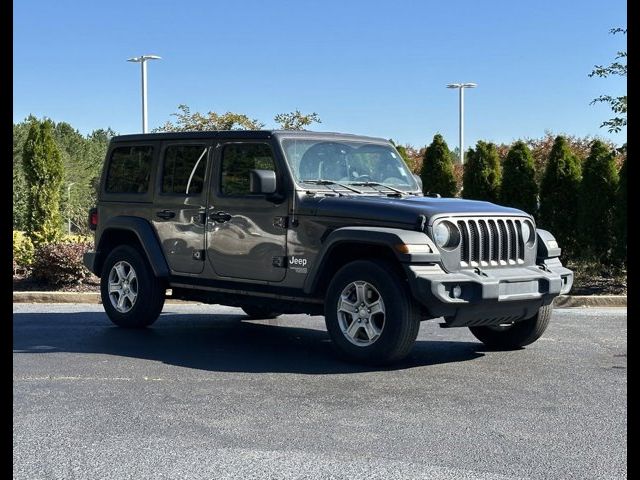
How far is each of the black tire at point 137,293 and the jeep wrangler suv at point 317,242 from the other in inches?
0.6

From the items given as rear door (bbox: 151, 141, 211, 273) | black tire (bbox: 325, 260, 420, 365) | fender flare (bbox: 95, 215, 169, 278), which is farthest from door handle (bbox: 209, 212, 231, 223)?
black tire (bbox: 325, 260, 420, 365)

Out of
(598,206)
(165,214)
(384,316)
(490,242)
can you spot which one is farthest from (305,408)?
(598,206)

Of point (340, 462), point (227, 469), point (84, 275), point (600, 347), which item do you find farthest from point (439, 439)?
point (84, 275)

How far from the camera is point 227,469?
4711 millimetres

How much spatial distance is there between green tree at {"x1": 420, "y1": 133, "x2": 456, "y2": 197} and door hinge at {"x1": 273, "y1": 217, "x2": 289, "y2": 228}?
11065mm

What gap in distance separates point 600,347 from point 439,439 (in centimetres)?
409

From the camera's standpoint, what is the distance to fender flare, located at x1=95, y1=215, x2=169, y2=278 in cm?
944

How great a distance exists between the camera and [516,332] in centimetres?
871

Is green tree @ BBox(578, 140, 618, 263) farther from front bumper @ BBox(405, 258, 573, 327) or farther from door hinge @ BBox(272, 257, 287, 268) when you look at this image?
door hinge @ BBox(272, 257, 287, 268)

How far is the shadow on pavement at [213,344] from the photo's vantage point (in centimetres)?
782

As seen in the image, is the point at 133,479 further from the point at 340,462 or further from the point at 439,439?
the point at 439,439

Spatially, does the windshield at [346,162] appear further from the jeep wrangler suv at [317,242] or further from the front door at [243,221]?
the front door at [243,221]

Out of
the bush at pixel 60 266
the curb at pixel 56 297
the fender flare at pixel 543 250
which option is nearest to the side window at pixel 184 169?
the fender flare at pixel 543 250

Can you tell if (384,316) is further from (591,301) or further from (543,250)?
(591,301)
